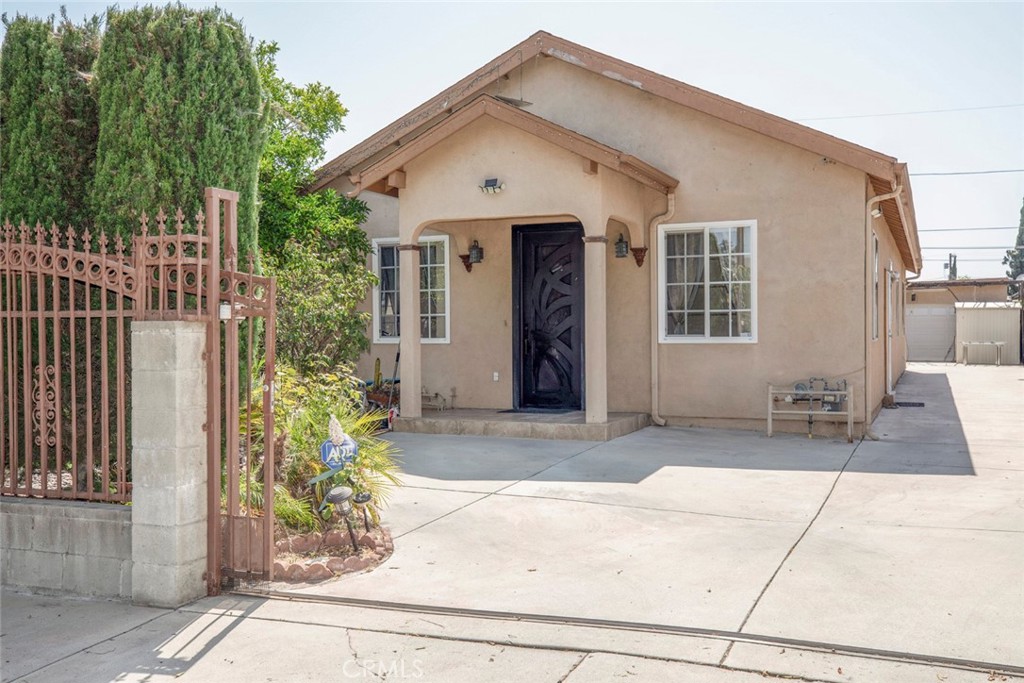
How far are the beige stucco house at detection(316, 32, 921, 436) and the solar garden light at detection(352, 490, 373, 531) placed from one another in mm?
4706

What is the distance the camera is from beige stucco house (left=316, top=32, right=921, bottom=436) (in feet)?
34.3

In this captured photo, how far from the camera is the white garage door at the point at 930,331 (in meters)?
32.1

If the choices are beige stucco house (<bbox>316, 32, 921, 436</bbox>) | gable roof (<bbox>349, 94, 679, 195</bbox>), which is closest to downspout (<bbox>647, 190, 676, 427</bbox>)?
beige stucco house (<bbox>316, 32, 921, 436</bbox>)

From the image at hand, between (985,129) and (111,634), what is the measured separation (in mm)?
30973

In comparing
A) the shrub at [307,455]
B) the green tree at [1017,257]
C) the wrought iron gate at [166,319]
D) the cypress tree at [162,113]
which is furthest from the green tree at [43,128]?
the green tree at [1017,257]

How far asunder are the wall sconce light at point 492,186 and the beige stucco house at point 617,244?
0.05m

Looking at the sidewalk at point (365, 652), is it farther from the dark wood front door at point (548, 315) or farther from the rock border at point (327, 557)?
the dark wood front door at point (548, 315)

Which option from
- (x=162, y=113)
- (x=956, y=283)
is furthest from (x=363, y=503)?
(x=956, y=283)

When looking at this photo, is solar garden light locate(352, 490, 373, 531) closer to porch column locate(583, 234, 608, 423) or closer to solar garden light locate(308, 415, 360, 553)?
solar garden light locate(308, 415, 360, 553)

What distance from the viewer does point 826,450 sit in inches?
388

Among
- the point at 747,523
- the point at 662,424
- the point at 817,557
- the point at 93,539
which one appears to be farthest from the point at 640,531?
the point at 662,424

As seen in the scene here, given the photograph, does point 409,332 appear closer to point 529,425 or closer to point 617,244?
point 529,425

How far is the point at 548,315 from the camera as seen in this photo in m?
12.3

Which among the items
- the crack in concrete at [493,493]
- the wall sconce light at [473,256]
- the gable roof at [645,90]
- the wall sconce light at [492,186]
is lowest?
the crack in concrete at [493,493]
